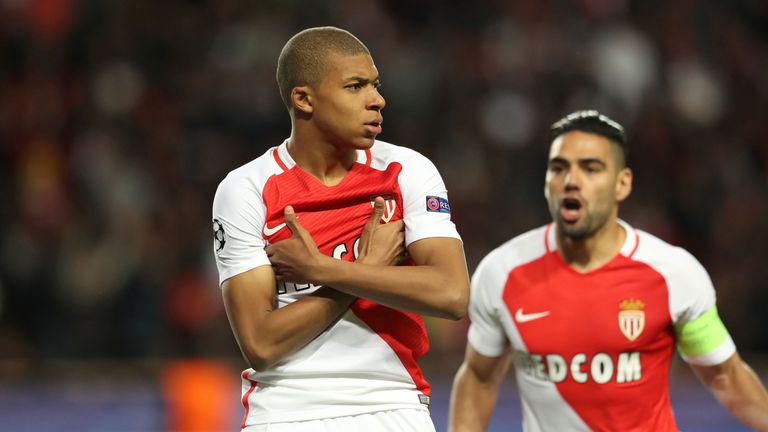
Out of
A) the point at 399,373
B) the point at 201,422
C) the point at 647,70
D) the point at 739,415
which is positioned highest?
the point at 647,70

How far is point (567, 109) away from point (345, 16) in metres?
2.38

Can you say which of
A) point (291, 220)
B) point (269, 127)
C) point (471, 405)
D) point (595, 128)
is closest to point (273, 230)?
point (291, 220)

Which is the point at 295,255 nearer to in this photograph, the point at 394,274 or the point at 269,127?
the point at 394,274

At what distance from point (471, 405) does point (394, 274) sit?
1411 millimetres

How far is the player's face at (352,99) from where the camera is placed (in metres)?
3.77

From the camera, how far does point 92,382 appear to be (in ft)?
30.5

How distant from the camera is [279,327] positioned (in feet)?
12.1

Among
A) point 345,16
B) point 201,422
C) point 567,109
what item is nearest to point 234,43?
point 345,16

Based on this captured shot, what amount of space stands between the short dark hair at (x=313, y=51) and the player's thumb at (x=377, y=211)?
1.39 ft

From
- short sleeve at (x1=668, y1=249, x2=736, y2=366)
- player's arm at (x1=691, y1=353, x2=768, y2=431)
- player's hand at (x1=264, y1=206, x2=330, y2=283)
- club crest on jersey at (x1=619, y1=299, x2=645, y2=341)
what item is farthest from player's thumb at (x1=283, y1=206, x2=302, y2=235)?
player's arm at (x1=691, y1=353, x2=768, y2=431)

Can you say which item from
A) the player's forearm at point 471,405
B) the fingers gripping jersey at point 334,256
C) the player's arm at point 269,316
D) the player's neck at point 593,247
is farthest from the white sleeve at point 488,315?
the player's arm at point 269,316

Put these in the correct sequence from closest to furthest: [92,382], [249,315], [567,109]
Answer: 1. [249,315]
2. [92,382]
3. [567,109]

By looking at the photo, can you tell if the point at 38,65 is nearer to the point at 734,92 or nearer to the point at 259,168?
the point at 734,92

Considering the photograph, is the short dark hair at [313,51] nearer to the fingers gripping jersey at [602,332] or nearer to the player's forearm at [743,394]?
the fingers gripping jersey at [602,332]
